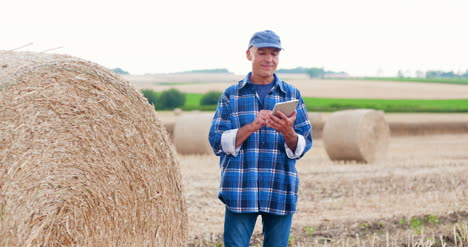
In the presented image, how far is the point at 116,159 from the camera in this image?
Result: 5137 millimetres

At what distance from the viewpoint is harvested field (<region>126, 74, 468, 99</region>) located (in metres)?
33.0

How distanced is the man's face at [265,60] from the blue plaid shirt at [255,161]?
13 cm

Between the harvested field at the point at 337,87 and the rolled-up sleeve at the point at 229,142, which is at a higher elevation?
the rolled-up sleeve at the point at 229,142

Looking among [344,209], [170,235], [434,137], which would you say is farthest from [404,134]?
[170,235]

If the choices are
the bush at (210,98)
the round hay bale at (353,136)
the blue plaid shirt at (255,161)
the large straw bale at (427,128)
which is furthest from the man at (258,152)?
the bush at (210,98)

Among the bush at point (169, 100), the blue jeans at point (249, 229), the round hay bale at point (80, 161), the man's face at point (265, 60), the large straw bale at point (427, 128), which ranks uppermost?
the man's face at point (265, 60)

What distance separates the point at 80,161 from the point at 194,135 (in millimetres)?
11454

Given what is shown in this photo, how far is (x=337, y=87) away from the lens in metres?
35.6

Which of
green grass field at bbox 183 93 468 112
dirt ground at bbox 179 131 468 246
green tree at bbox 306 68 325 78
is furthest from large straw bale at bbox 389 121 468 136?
green tree at bbox 306 68 325 78

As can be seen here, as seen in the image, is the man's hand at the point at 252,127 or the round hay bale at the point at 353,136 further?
the round hay bale at the point at 353,136

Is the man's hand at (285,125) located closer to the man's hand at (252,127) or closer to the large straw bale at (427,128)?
the man's hand at (252,127)

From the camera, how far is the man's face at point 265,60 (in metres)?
4.79

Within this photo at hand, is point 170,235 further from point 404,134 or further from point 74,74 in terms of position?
point 404,134

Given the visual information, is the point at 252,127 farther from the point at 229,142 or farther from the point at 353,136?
the point at 353,136
